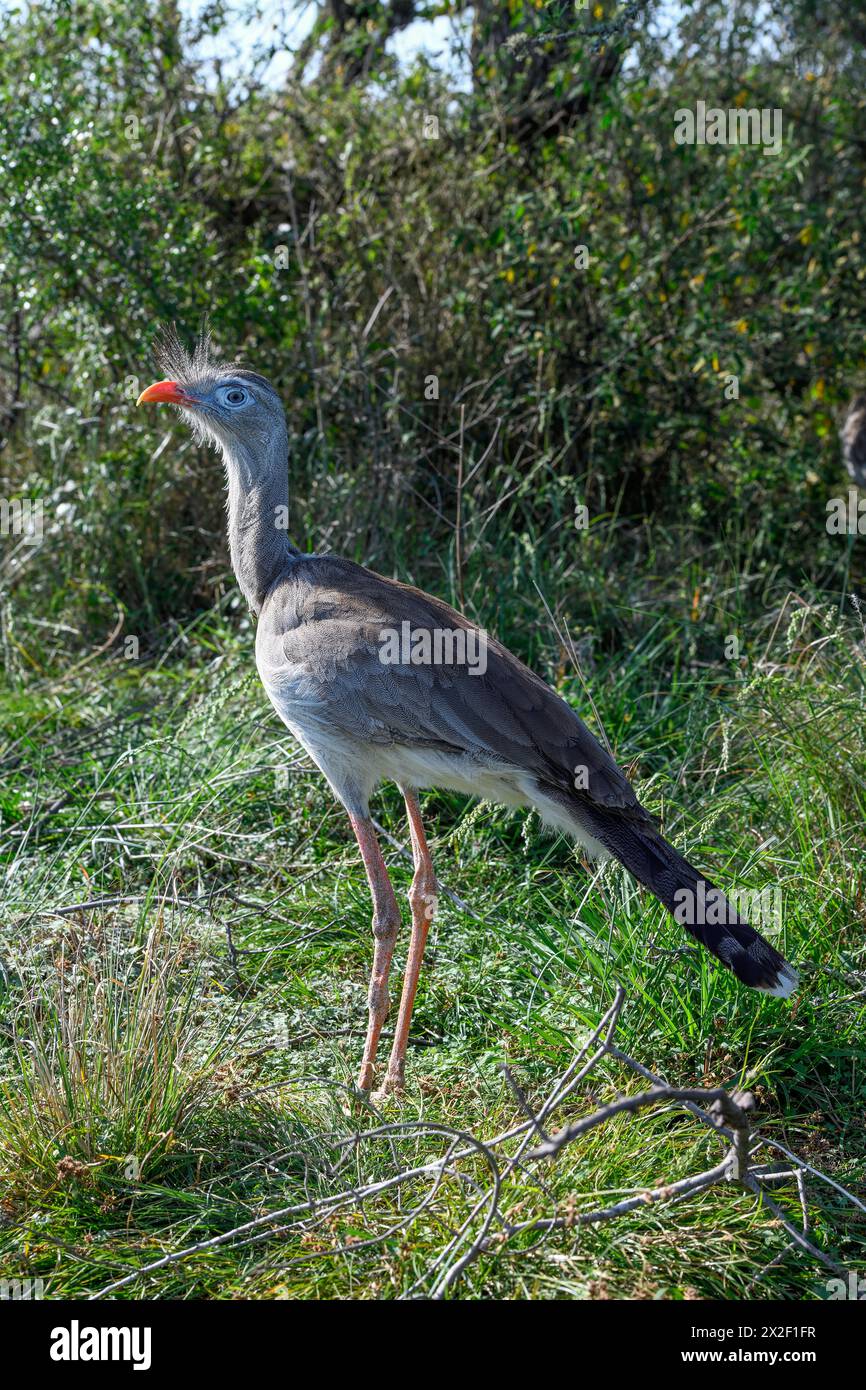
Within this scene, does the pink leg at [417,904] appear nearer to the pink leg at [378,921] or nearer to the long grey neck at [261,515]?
the pink leg at [378,921]

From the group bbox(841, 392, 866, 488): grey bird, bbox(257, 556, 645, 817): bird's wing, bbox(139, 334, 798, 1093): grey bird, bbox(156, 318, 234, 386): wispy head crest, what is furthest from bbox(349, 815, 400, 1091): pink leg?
bbox(841, 392, 866, 488): grey bird

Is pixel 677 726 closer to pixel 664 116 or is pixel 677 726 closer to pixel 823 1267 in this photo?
pixel 823 1267

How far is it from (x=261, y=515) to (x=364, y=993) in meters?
1.47

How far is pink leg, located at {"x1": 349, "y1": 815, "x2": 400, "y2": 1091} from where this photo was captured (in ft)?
11.7

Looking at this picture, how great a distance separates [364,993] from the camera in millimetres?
3887

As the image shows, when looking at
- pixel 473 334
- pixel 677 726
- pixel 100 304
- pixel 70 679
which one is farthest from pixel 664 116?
pixel 70 679

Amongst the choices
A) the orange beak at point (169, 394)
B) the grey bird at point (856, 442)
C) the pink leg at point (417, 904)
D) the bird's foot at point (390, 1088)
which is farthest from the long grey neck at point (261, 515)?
the grey bird at point (856, 442)

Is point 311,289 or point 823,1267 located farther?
point 311,289

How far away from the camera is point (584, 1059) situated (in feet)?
10.3

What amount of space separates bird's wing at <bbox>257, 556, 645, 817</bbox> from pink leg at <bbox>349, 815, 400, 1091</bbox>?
0.31m

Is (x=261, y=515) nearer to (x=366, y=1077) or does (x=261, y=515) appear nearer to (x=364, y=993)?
(x=364, y=993)

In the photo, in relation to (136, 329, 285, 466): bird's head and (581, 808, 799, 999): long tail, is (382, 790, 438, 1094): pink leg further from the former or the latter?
(136, 329, 285, 466): bird's head

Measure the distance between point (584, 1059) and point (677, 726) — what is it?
1.86 meters
